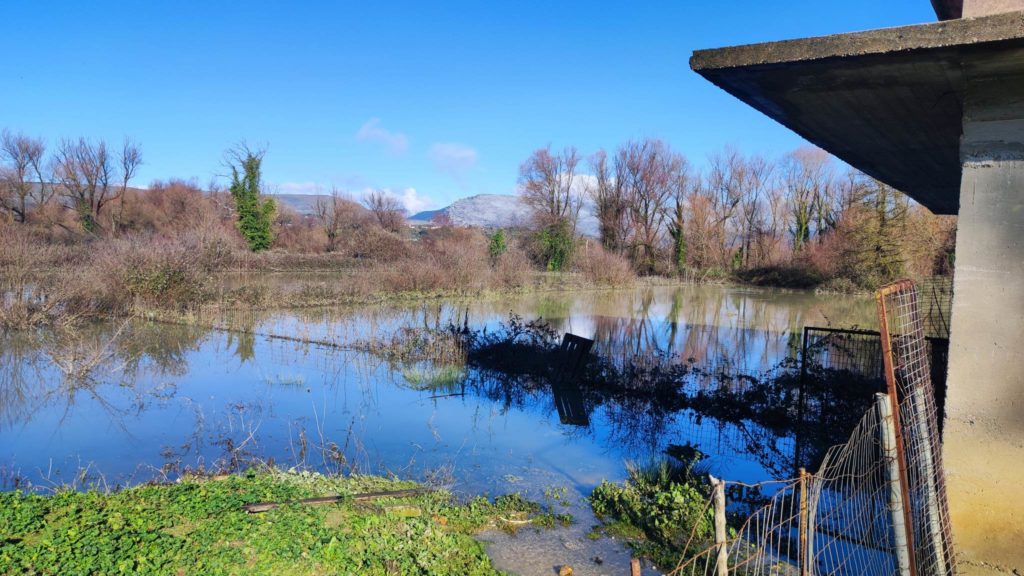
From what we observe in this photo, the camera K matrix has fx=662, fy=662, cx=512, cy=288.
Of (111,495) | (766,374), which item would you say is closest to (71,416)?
(111,495)

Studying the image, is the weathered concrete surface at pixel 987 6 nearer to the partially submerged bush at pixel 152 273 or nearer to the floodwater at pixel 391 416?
the floodwater at pixel 391 416

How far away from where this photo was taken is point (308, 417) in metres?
10.4

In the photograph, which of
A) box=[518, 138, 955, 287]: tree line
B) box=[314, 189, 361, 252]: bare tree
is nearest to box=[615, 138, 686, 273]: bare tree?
box=[518, 138, 955, 287]: tree line

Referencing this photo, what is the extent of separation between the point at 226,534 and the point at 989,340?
5.16 meters

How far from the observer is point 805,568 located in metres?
3.30

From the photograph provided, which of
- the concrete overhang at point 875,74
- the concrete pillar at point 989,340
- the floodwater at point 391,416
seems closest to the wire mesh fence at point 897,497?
the concrete pillar at point 989,340

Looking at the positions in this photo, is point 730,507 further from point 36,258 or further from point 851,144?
point 36,258

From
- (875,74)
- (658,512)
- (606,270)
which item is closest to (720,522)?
(658,512)

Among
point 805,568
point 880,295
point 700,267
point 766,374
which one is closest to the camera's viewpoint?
point 880,295

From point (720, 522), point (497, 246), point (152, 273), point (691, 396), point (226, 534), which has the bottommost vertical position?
point (691, 396)

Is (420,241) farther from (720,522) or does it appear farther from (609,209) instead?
(720,522)

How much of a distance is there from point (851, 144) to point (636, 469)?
13.4 ft

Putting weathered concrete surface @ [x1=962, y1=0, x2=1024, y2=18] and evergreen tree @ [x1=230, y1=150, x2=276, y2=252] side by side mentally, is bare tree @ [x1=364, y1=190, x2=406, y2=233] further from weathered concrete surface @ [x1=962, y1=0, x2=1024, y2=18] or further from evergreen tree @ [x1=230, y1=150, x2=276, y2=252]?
weathered concrete surface @ [x1=962, y1=0, x2=1024, y2=18]

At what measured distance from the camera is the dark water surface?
8.18 m
